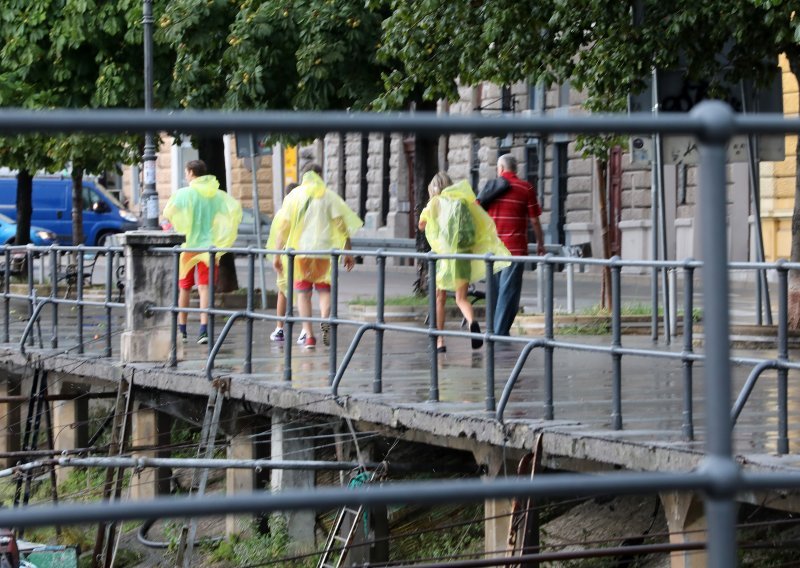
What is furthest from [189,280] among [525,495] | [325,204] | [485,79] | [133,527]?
[525,495]

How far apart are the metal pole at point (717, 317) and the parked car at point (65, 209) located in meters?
39.4

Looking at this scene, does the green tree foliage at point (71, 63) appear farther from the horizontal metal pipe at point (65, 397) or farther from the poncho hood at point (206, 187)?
the horizontal metal pipe at point (65, 397)

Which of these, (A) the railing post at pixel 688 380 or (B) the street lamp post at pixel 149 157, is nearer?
(A) the railing post at pixel 688 380

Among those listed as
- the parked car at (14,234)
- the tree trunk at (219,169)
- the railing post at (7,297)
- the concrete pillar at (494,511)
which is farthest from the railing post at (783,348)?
the parked car at (14,234)

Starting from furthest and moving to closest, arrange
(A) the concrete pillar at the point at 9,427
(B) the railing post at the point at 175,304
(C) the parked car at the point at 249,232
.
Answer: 1. (C) the parked car at the point at 249,232
2. (A) the concrete pillar at the point at 9,427
3. (B) the railing post at the point at 175,304

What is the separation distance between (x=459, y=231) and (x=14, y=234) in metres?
25.4

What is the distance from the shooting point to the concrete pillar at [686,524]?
7.80m

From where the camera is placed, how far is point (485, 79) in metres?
15.4

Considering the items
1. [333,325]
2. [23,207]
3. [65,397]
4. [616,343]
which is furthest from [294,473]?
[23,207]

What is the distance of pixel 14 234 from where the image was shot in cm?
3697

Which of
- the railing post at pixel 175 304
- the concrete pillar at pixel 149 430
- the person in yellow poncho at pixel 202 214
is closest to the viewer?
the railing post at pixel 175 304

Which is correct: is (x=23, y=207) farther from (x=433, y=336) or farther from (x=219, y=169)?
(x=433, y=336)

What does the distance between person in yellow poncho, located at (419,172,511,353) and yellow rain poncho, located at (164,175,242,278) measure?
2.29 m

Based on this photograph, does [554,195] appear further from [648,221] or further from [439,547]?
[439,547]
